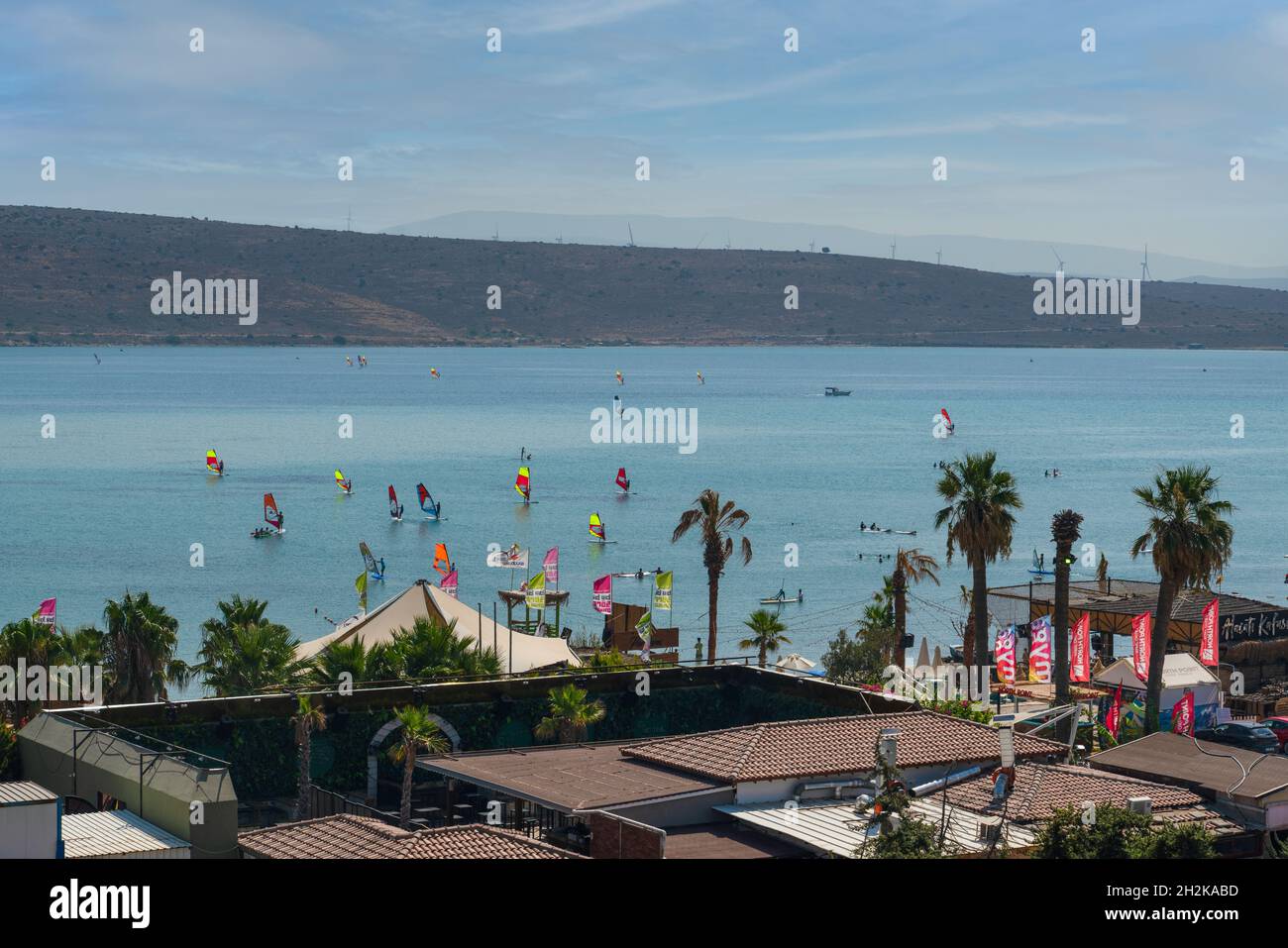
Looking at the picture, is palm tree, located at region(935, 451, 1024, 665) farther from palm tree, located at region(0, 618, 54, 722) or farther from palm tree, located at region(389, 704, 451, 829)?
palm tree, located at region(0, 618, 54, 722)

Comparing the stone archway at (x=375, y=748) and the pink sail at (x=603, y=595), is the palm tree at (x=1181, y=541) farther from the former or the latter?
the pink sail at (x=603, y=595)

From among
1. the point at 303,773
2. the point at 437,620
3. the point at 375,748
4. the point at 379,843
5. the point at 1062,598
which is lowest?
the point at 303,773

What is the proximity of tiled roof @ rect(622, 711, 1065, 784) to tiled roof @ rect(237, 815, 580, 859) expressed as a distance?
6189mm

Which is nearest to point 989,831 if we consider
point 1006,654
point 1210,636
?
point 1006,654

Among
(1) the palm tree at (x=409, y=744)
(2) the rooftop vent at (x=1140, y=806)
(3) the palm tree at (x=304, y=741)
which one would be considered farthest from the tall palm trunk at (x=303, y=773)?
(2) the rooftop vent at (x=1140, y=806)

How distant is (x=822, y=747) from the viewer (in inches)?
1235

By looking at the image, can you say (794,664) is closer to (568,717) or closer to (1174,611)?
(1174,611)

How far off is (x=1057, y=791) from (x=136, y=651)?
89.2 feet

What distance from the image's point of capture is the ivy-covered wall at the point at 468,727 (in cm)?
3619

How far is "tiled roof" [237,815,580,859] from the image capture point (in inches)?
918

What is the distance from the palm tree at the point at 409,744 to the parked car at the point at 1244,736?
21.0 meters
